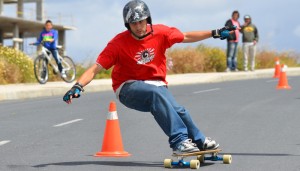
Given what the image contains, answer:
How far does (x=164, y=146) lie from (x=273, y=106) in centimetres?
686

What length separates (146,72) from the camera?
8.39 metres

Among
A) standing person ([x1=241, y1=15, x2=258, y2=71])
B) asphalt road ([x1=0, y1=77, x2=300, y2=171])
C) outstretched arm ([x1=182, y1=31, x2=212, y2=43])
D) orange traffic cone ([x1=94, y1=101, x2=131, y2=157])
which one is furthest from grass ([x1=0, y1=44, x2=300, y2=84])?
outstretched arm ([x1=182, y1=31, x2=212, y2=43])

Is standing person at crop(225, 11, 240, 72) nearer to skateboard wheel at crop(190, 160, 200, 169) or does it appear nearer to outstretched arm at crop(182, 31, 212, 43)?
outstretched arm at crop(182, 31, 212, 43)

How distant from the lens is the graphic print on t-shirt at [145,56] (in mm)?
8305

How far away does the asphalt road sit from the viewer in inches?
345

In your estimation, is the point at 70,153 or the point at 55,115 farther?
the point at 55,115

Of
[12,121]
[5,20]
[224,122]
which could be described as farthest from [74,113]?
[5,20]

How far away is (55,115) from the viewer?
1516cm

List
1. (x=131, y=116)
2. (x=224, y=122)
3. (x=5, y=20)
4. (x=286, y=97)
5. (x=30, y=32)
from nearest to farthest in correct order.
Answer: (x=224, y=122) < (x=131, y=116) < (x=286, y=97) < (x=5, y=20) < (x=30, y=32)

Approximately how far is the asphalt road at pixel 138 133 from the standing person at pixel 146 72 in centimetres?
41

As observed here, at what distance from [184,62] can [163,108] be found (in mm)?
28294

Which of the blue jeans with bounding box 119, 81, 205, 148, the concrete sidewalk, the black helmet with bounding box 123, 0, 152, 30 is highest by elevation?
the black helmet with bounding box 123, 0, 152, 30

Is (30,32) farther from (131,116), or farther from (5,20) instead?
(131,116)

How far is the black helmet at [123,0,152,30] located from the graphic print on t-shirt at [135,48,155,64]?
0.34m
